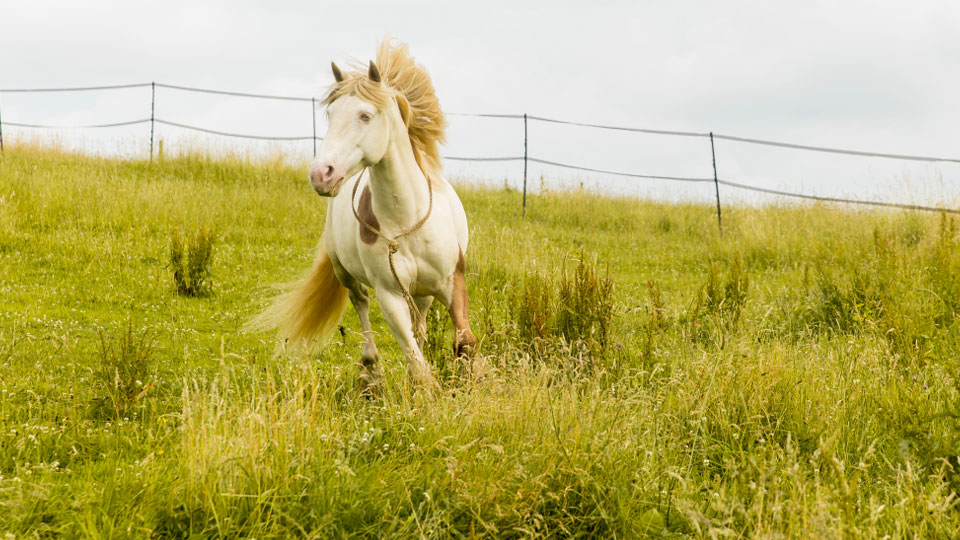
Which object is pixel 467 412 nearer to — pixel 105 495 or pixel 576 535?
pixel 576 535

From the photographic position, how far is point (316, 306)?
6.95 m

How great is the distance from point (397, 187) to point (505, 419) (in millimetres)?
1786

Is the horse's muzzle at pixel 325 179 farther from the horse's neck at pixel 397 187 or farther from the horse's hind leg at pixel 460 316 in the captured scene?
the horse's hind leg at pixel 460 316

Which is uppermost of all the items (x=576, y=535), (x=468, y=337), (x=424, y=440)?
(x=468, y=337)

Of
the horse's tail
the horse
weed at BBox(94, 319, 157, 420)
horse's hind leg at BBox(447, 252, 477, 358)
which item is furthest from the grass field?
the horse's tail

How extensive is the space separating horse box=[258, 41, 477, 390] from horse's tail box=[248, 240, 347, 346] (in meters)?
1.13

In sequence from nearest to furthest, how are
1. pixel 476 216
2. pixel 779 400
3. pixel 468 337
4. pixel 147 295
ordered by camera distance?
pixel 779 400
pixel 468 337
pixel 147 295
pixel 476 216

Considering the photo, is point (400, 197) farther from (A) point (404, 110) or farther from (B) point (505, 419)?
(B) point (505, 419)

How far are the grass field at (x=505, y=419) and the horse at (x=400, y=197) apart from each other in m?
0.42

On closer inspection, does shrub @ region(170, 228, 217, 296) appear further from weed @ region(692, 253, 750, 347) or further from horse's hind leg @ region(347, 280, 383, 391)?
weed @ region(692, 253, 750, 347)

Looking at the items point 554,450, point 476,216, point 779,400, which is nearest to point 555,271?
point 779,400

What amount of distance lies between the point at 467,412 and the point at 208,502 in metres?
1.39

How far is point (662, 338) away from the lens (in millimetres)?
7016

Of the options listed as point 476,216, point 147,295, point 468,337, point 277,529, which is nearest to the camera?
point 277,529
